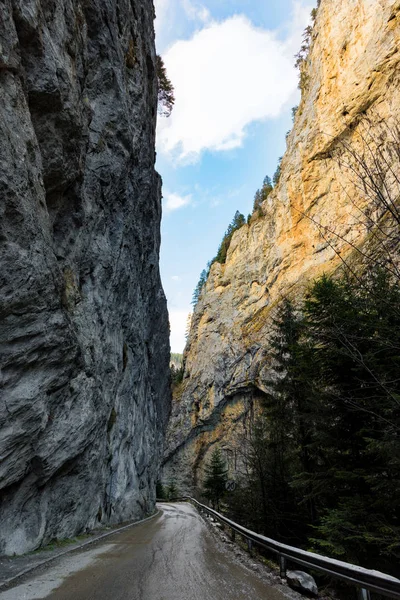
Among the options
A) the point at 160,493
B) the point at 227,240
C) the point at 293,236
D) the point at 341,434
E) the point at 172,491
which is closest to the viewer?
the point at 341,434

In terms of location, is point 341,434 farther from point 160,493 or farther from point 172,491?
point 160,493

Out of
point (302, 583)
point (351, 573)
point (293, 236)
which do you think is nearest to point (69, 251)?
point (302, 583)

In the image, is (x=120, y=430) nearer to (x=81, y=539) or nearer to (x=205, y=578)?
(x=81, y=539)

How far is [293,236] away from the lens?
40.1 meters

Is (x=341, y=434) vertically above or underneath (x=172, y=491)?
above

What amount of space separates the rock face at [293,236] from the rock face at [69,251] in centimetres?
1657

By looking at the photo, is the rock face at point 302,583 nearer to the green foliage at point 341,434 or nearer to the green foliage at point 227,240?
the green foliage at point 341,434

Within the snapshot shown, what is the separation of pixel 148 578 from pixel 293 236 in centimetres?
3796

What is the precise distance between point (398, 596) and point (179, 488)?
51116mm

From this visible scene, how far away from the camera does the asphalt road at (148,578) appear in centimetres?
517

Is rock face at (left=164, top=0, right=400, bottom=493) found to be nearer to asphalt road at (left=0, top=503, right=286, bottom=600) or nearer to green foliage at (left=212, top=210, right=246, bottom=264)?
green foliage at (left=212, top=210, right=246, bottom=264)

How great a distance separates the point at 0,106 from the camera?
6887mm

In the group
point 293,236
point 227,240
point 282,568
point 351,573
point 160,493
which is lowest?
point 160,493

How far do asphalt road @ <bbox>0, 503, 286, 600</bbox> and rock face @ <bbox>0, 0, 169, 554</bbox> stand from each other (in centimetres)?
227
